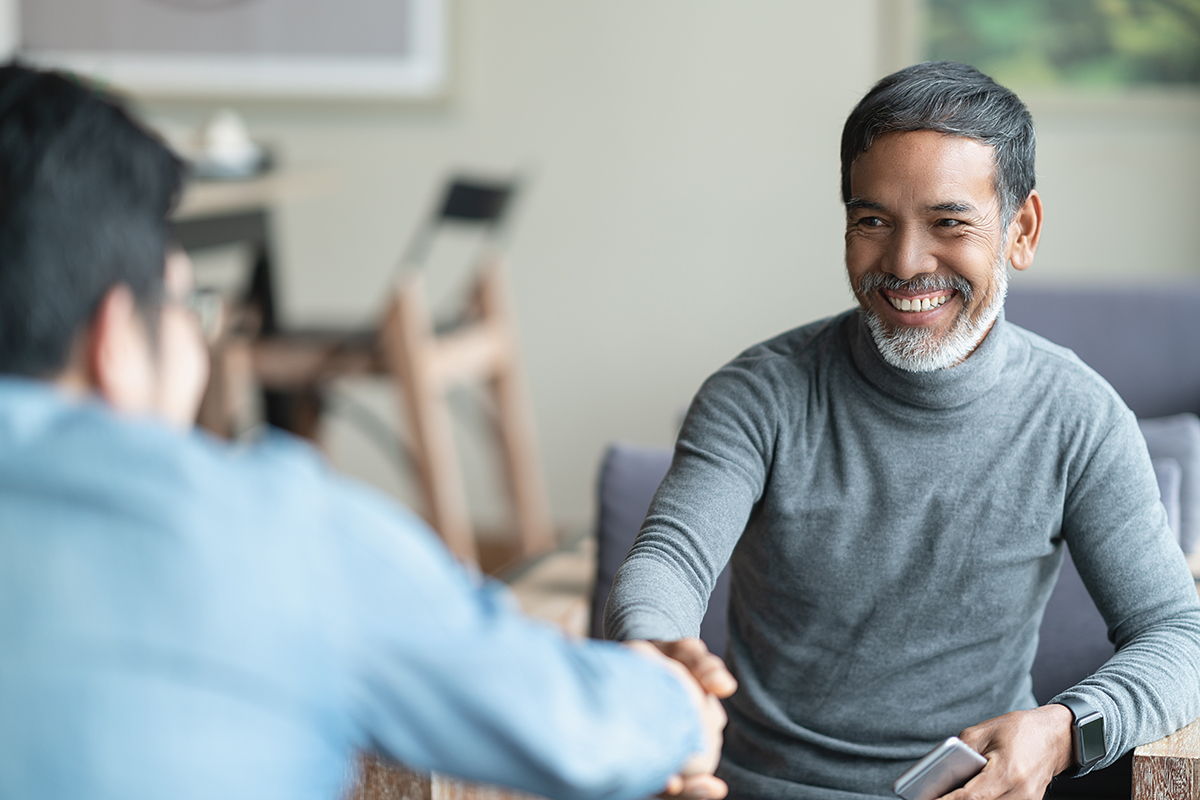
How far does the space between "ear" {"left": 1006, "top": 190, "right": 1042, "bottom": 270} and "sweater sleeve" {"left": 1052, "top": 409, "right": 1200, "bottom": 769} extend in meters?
0.18

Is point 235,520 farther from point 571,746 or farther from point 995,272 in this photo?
point 995,272

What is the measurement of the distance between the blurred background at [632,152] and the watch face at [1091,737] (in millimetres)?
2440

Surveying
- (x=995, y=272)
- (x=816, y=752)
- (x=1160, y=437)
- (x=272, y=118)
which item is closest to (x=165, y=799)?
(x=816, y=752)

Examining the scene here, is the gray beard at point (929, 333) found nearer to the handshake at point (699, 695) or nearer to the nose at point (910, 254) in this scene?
the nose at point (910, 254)

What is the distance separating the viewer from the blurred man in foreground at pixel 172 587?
0.66 m

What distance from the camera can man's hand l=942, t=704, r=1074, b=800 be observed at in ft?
3.85

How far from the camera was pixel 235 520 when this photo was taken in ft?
2.25

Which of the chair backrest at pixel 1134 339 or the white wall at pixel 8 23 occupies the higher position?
the white wall at pixel 8 23

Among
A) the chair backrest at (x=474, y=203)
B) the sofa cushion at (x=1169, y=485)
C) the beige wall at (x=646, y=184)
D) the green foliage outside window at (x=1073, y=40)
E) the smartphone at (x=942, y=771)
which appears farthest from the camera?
the beige wall at (x=646, y=184)

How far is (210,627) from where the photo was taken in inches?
26.4

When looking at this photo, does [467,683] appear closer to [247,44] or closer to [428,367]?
[428,367]

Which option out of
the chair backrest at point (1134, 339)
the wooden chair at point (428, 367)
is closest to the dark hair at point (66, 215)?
the chair backrest at point (1134, 339)

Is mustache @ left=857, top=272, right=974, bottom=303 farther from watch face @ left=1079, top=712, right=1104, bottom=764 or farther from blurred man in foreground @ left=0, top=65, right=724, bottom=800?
blurred man in foreground @ left=0, top=65, right=724, bottom=800

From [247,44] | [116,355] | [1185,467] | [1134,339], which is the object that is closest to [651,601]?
[116,355]
